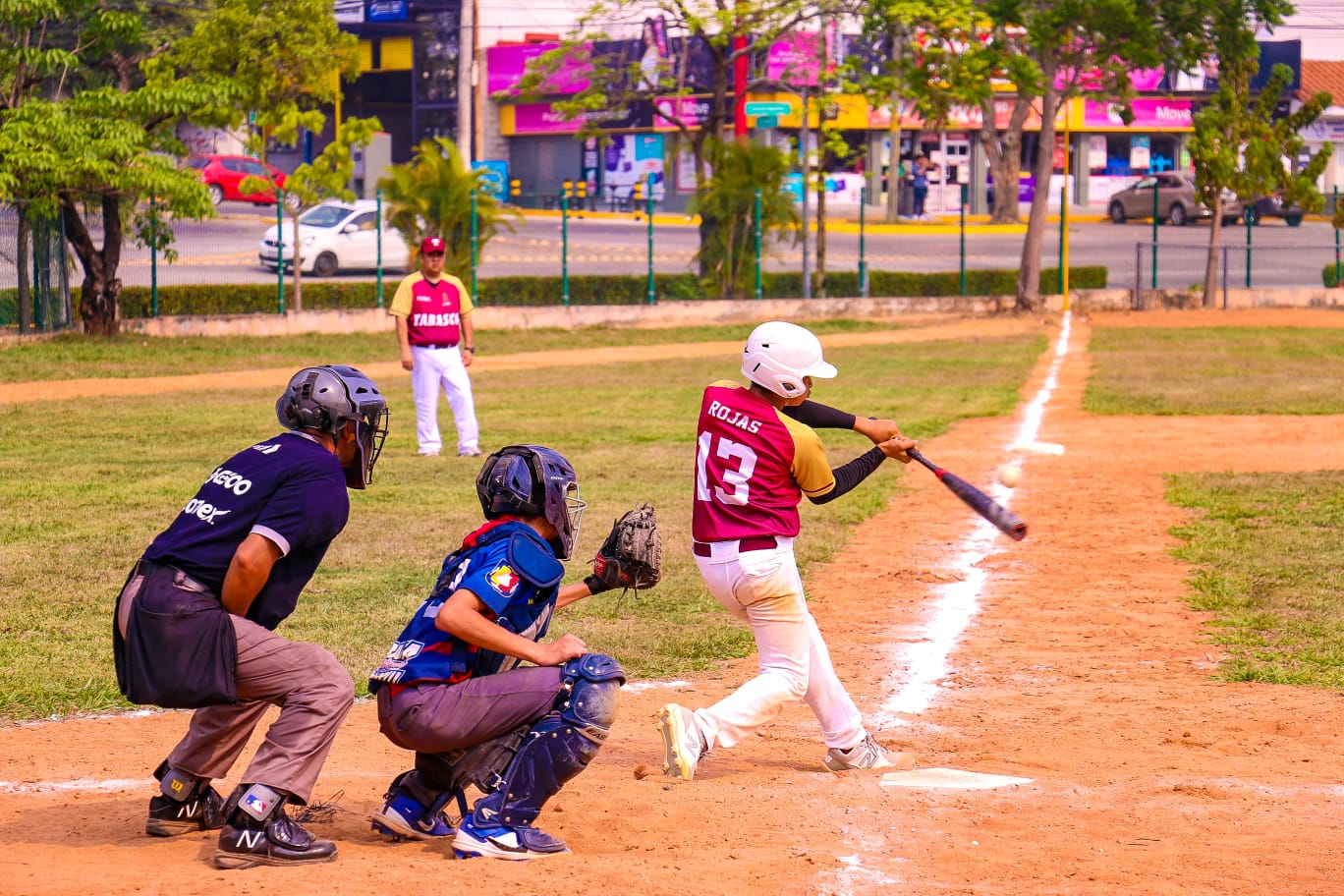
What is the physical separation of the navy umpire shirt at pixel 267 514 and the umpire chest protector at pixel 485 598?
41 centimetres

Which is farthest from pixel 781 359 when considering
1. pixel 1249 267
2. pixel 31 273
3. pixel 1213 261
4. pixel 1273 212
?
pixel 1273 212

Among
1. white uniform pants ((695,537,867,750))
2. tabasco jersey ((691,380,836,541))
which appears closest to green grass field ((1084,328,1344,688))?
white uniform pants ((695,537,867,750))

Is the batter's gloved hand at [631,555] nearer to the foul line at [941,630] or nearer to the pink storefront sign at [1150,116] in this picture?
the foul line at [941,630]

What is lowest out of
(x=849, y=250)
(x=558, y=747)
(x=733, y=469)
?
(x=558, y=747)

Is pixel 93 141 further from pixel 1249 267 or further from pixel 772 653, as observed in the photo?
pixel 1249 267

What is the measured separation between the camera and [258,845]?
4.89 meters

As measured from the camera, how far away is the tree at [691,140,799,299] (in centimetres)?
3422

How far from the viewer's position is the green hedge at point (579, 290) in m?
28.1

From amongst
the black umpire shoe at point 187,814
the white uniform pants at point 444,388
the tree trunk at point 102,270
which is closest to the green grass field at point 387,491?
the white uniform pants at point 444,388

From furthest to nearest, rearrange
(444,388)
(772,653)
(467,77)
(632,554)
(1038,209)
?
(467,77), (1038,209), (444,388), (772,653), (632,554)

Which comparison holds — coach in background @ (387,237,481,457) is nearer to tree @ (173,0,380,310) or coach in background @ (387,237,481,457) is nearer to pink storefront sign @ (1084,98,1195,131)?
tree @ (173,0,380,310)

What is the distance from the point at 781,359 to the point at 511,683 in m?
1.75

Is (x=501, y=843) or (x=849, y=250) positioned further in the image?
(x=849, y=250)

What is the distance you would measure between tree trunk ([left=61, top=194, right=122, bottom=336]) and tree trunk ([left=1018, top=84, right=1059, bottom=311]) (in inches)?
764
